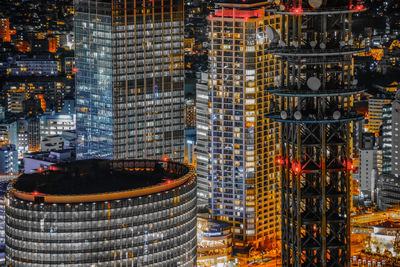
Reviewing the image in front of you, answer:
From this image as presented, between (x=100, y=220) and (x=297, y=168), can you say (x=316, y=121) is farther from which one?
(x=100, y=220)

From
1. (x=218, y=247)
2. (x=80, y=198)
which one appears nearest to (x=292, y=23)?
(x=80, y=198)

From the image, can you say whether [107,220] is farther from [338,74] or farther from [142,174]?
[338,74]

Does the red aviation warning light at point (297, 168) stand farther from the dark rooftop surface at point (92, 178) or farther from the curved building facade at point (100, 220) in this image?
the dark rooftop surface at point (92, 178)

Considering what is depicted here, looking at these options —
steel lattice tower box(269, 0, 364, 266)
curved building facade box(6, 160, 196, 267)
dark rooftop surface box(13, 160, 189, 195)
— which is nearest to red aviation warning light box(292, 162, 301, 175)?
steel lattice tower box(269, 0, 364, 266)

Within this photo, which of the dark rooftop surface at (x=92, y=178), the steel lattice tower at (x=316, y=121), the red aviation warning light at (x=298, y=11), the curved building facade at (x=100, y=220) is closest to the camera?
the red aviation warning light at (x=298, y=11)

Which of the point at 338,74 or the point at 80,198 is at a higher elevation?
the point at 338,74

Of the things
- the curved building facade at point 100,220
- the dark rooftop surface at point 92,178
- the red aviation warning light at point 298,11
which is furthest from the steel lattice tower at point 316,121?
the dark rooftop surface at point 92,178
